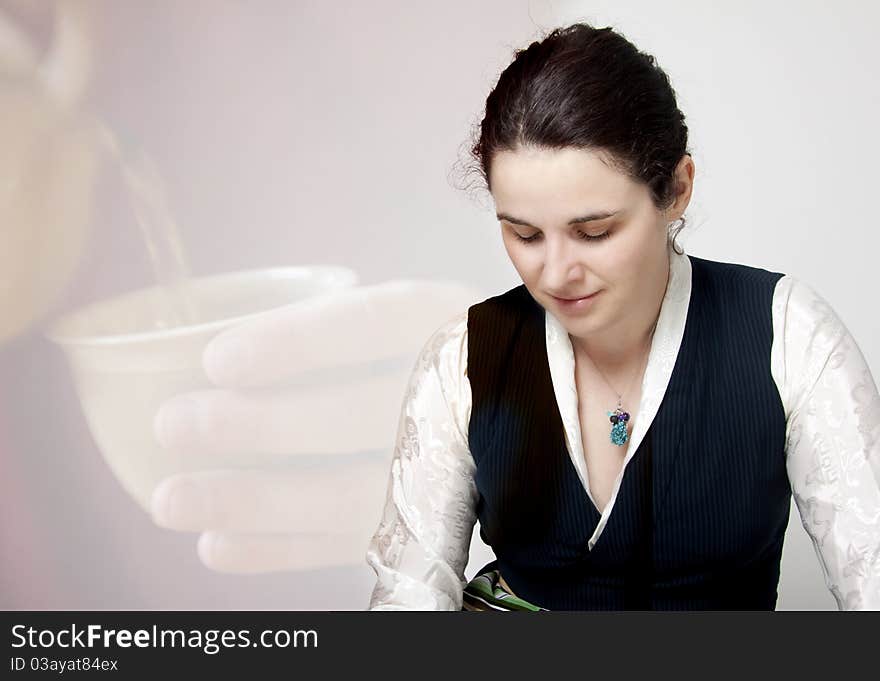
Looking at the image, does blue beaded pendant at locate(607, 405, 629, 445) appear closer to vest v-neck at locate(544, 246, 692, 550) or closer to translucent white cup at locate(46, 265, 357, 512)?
vest v-neck at locate(544, 246, 692, 550)

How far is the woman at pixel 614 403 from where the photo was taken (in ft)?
4.66

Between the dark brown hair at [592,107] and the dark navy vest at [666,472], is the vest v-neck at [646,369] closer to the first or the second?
the dark navy vest at [666,472]

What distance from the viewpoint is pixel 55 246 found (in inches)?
105

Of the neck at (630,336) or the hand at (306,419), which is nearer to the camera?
the neck at (630,336)

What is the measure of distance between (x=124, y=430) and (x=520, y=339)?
132 cm

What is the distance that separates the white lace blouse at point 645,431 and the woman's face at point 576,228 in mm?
162

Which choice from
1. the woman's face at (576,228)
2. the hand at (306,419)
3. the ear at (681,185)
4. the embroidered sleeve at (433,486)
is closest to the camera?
the woman's face at (576,228)

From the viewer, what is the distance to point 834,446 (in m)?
1.48

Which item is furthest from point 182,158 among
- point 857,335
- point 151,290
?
point 857,335

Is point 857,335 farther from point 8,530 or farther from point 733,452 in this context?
point 8,530

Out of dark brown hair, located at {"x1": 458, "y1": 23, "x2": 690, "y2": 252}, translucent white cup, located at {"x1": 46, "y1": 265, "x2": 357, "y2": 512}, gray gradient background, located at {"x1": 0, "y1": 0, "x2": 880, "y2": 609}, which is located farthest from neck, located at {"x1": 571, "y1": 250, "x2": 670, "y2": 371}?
translucent white cup, located at {"x1": 46, "y1": 265, "x2": 357, "y2": 512}

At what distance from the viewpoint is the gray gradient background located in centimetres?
249

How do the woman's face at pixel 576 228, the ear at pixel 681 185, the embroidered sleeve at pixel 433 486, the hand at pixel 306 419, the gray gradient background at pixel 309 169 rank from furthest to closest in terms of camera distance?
the hand at pixel 306 419 < the gray gradient background at pixel 309 169 < the embroidered sleeve at pixel 433 486 < the ear at pixel 681 185 < the woman's face at pixel 576 228

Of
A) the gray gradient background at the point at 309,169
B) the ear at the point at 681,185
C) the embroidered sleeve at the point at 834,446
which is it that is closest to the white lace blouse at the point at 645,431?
the embroidered sleeve at the point at 834,446
